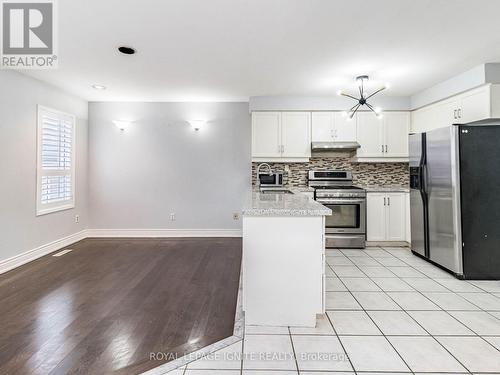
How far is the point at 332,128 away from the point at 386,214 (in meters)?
1.64

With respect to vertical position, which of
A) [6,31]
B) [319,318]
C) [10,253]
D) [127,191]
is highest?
[6,31]

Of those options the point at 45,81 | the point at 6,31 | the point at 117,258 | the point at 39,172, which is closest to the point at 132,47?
the point at 6,31

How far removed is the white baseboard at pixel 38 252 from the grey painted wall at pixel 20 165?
0.19 ft

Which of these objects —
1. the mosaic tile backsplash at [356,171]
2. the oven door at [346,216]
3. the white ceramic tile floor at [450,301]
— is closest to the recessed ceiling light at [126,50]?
the mosaic tile backsplash at [356,171]

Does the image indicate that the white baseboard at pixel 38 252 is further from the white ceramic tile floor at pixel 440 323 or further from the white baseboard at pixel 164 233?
the white ceramic tile floor at pixel 440 323

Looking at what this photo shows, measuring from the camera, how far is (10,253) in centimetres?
349

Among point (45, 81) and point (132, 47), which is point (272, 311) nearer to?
point (132, 47)

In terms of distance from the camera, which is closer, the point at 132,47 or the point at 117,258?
the point at 132,47

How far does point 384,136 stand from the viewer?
4.75m

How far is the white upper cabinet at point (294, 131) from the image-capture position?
4777 mm

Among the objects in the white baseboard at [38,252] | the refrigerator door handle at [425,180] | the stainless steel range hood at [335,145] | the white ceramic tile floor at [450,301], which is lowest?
the white ceramic tile floor at [450,301]

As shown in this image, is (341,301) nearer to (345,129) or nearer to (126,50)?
(345,129)

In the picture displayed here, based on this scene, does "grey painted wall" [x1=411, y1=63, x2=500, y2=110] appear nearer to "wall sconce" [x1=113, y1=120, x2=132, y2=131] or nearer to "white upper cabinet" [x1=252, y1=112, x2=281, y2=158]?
"white upper cabinet" [x1=252, y1=112, x2=281, y2=158]

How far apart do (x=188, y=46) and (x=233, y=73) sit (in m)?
0.86
